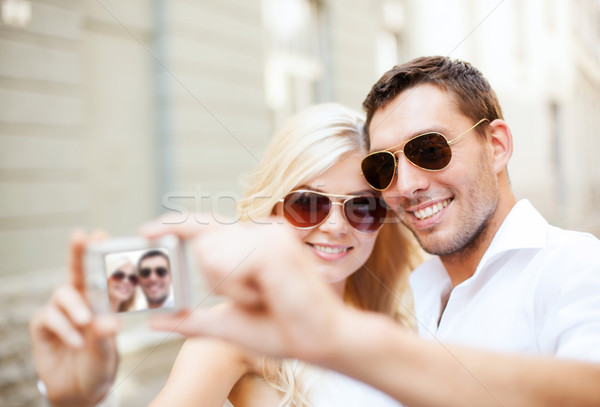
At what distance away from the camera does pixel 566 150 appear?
123 inches

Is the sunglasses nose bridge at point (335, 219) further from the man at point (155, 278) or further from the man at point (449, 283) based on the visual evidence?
the man at point (155, 278)

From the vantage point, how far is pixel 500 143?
0.78 m

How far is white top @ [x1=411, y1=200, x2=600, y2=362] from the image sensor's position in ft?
1.70

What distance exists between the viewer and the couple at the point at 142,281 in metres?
0.33

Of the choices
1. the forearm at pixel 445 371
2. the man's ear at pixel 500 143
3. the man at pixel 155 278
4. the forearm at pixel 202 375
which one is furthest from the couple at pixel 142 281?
the man's ear at pixel 500 143

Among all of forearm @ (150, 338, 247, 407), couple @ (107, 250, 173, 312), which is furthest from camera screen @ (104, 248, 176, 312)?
forearm @ (150, 338, 247, 407)

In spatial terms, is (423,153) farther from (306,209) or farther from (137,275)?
(137,275)

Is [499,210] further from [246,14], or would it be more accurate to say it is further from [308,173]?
[246,14]

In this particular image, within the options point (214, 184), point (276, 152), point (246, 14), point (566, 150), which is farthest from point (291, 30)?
point (276, 152)

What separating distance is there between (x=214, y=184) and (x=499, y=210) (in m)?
2.15

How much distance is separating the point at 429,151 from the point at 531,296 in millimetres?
272

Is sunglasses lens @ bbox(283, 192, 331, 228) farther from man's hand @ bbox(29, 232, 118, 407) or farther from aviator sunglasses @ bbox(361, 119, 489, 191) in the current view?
man's hand @ bbox(29, 232, 118, 407)

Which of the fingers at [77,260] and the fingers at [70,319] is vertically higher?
the fingers at [77,260]

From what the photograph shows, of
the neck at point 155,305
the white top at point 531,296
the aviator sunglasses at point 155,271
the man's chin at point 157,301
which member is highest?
the aviator sunglasses at point 155,271
